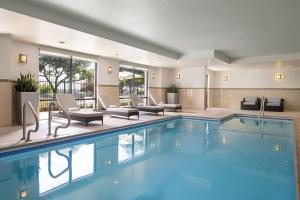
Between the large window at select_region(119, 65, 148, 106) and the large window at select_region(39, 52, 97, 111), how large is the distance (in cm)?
224

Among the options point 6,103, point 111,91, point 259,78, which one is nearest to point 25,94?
point 6,103

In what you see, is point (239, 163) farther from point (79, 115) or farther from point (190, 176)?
point (79, 115)

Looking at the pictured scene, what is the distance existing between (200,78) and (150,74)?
11.0 feet

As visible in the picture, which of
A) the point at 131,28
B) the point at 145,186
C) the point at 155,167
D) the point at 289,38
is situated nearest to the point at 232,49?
the point at 289,38

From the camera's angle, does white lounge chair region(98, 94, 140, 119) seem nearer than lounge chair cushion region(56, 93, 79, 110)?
No

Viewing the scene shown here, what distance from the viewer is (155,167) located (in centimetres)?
432

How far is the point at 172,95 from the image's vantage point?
15.6 meters

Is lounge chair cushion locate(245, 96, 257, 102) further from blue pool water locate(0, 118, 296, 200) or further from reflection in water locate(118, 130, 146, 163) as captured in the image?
reflection in water locate(118, 130, 146, 163)

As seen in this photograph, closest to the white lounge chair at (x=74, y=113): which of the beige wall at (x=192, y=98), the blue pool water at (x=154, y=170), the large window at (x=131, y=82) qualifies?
the blue pool water at (x=154, y=170)

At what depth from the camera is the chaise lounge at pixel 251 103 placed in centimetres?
1455

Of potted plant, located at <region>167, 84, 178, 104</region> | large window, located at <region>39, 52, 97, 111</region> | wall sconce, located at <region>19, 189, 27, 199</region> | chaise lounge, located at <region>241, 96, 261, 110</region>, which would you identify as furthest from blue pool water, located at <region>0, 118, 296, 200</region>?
potted plant, located at <region>167, 84, 178, 104</region>

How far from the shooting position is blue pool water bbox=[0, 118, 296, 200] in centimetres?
324

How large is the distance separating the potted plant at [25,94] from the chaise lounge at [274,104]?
1283cm

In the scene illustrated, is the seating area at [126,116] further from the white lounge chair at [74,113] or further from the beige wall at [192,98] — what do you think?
the beige wall at [192,98]
